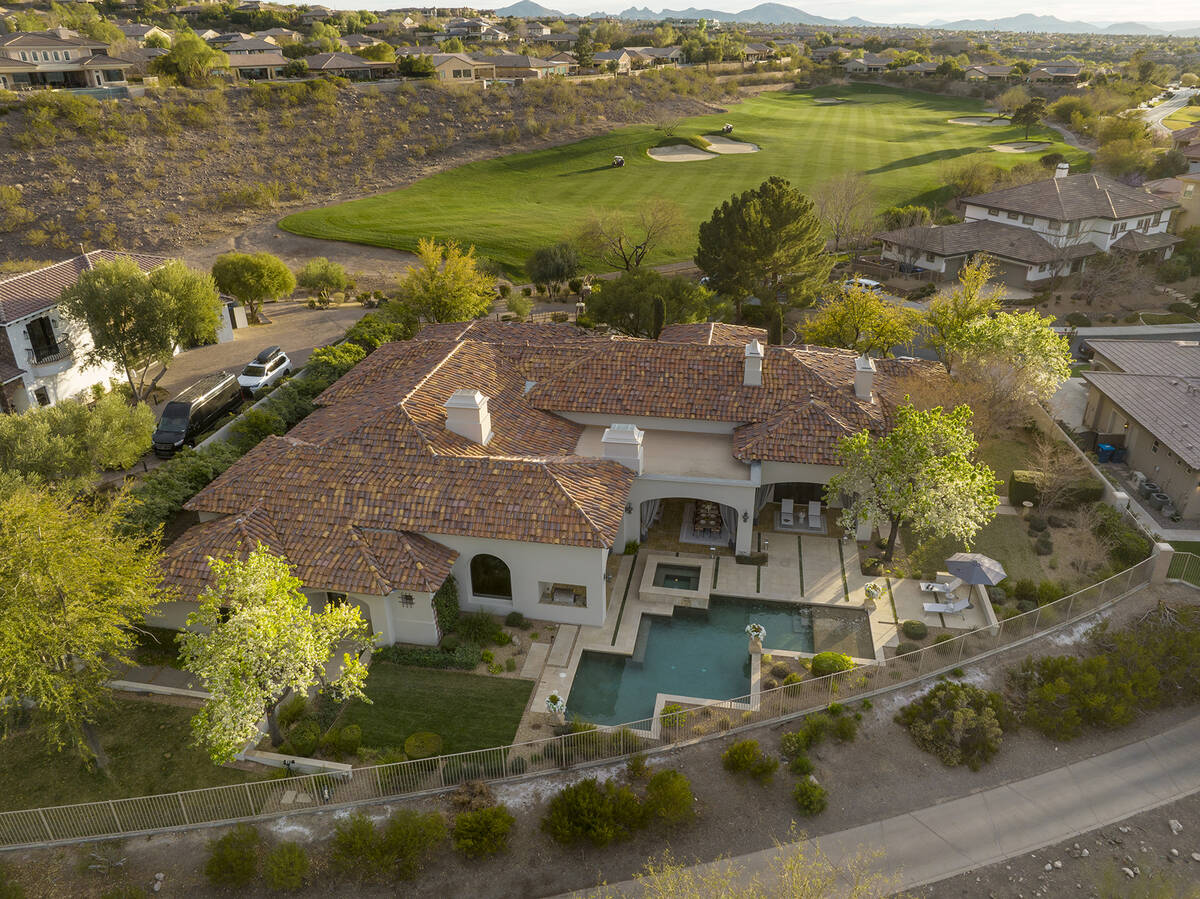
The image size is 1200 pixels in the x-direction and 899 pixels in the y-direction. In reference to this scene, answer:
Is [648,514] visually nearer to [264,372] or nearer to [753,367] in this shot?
[753,367]

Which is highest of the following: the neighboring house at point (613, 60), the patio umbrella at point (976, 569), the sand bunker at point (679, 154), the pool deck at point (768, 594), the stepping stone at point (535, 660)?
the neighboring house at point (613, 60)

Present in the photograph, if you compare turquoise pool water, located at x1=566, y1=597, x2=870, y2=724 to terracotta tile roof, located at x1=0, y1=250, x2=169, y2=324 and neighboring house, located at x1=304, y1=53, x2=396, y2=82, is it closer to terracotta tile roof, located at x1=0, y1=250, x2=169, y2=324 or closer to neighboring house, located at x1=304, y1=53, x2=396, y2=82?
terracotta tile roof, located at x1=0, y1=250, x2=169, y2=324

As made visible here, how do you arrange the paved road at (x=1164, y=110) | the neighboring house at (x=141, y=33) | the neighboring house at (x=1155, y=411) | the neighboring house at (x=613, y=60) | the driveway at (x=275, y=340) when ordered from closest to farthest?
1. the neighboring house at (x=1155, y=411)
2. the driveway at (x=275, y=340)
3. the paved road at (x=1164, y=110)
4. the neighboring house at (x=141, y=33)
5. the neighboring house at (x=613, y=60)

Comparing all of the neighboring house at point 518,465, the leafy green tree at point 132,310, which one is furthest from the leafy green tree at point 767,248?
the leafy green tree at point 132,310

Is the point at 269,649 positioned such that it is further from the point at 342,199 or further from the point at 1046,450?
the point at 342,199

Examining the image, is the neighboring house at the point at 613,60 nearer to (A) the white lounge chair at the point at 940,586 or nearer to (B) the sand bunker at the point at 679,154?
(B) the sand bunker at the point at 679,154
